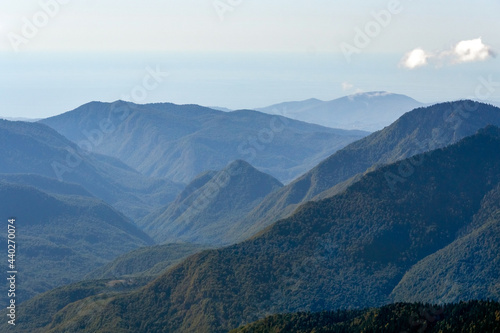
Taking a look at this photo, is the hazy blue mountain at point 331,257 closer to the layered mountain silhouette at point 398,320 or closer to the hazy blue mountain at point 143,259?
the layered mountain silhouette at point 398,320

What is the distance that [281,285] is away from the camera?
347 ft

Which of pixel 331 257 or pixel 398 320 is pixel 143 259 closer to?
pixel 331 257

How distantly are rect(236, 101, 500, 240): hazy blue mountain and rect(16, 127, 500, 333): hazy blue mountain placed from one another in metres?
47.0

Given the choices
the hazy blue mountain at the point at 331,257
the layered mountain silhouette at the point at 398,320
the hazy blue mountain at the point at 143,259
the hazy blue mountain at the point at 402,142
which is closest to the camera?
the layered mountain silhouette at the point at 398,320

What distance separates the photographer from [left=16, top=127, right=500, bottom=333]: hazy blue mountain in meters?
102

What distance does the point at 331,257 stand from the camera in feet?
380

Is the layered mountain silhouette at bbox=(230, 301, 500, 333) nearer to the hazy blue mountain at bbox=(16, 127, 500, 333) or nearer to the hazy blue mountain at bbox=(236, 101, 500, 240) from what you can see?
the hazy blue mountain at bbox=(16, 127, 500, 333)

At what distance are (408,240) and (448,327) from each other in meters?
53.3

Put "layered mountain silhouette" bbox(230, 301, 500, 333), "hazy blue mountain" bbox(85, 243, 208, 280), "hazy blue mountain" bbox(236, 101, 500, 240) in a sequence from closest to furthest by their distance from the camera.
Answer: "layered mountain silhouette" bbox(230, 301, 500, 333), "hazy blue mountain" bbox(85, 243, 208, 280), "hazy blue mountain" bbox(236, 101, 500, 240)

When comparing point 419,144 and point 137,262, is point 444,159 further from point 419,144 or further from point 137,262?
point 137,262

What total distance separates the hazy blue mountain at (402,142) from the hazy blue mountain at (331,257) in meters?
47.0

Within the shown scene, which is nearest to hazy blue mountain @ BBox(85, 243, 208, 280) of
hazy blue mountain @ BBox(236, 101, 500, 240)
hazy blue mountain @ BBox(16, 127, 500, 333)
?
hazy blue mountain @ BBox(236, 101, 500, 240)

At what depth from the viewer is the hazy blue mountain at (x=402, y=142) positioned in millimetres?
182375

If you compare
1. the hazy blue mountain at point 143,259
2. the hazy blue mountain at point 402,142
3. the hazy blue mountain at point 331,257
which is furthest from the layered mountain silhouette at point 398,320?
the hazy blue mountain at point 402,142
